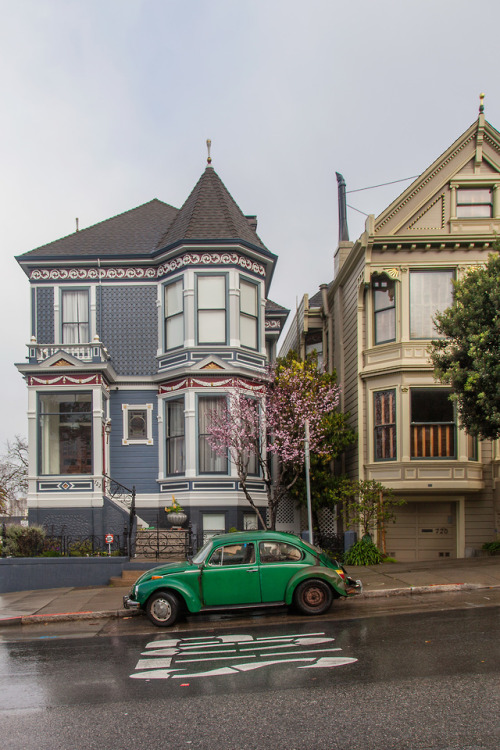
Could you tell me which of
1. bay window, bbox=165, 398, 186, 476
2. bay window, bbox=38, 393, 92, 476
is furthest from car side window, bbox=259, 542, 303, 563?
bay window, bbox=38, 393, 92, 476

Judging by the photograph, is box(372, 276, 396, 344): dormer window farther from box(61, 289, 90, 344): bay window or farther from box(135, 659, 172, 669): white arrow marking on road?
box(135, 659, 172, 669): white arrow marking on road

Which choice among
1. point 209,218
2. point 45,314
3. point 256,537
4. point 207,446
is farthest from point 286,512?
point 256,537

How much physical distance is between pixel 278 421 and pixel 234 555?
27.2ft

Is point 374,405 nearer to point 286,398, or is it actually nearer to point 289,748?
point 286,398

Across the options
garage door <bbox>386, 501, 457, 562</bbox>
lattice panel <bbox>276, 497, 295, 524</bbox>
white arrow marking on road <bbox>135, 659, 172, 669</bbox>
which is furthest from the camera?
lattice panel <bbox>276, 497, 295, 524</bbox>

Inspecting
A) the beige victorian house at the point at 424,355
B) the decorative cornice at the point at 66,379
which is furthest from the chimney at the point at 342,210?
the decorative cornice at the point at 66,379

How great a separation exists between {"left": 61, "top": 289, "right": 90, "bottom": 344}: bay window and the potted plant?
5.83 meters

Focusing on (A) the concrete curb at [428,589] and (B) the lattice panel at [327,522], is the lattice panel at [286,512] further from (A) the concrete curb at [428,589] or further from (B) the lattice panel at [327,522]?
(A) the concrete curb at [428,589]

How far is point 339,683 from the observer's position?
7.54 meters

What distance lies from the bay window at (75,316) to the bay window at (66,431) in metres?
2.19

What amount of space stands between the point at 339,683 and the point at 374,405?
44.1ft

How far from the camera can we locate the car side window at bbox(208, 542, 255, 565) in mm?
12062

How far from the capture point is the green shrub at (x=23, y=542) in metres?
17.5

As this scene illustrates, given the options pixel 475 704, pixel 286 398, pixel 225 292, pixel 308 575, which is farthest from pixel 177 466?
pixel 475 704
